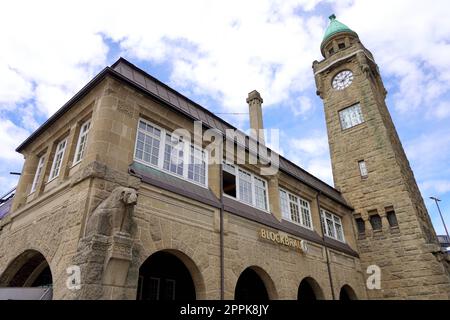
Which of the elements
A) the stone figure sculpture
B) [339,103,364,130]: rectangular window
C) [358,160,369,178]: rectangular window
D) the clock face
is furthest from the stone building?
the clock face

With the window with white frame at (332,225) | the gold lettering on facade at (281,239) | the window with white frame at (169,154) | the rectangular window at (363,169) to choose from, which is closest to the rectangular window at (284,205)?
the gold lettering on facade at (281,239)

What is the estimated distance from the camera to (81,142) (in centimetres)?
966

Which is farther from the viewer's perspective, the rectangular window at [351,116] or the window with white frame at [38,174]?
the rectangular window at [351,116]

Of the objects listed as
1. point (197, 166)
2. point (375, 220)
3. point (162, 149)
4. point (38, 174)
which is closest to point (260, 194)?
point (197, 166)

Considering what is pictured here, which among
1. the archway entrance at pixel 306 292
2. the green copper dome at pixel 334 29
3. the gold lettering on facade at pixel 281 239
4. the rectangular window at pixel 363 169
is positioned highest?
the green copper dome at pixel 334 29

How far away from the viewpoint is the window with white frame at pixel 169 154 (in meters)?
9.36

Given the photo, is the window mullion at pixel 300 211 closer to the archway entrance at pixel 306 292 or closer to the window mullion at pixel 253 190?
the archway entrance at pixel 306 292

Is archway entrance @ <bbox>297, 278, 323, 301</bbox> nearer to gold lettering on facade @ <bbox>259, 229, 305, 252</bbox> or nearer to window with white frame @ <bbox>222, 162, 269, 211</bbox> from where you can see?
gold lettering on facade @ <bbox>259, 229, 305, 252</bbox>

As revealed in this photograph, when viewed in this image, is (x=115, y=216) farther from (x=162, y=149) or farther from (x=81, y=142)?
(x=81, y=142)

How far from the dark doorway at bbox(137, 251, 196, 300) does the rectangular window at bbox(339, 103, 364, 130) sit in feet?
48.0

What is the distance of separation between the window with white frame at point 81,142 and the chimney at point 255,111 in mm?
10353

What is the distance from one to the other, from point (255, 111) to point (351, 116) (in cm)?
623

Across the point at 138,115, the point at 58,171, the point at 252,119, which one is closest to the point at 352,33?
the point at 252,119
